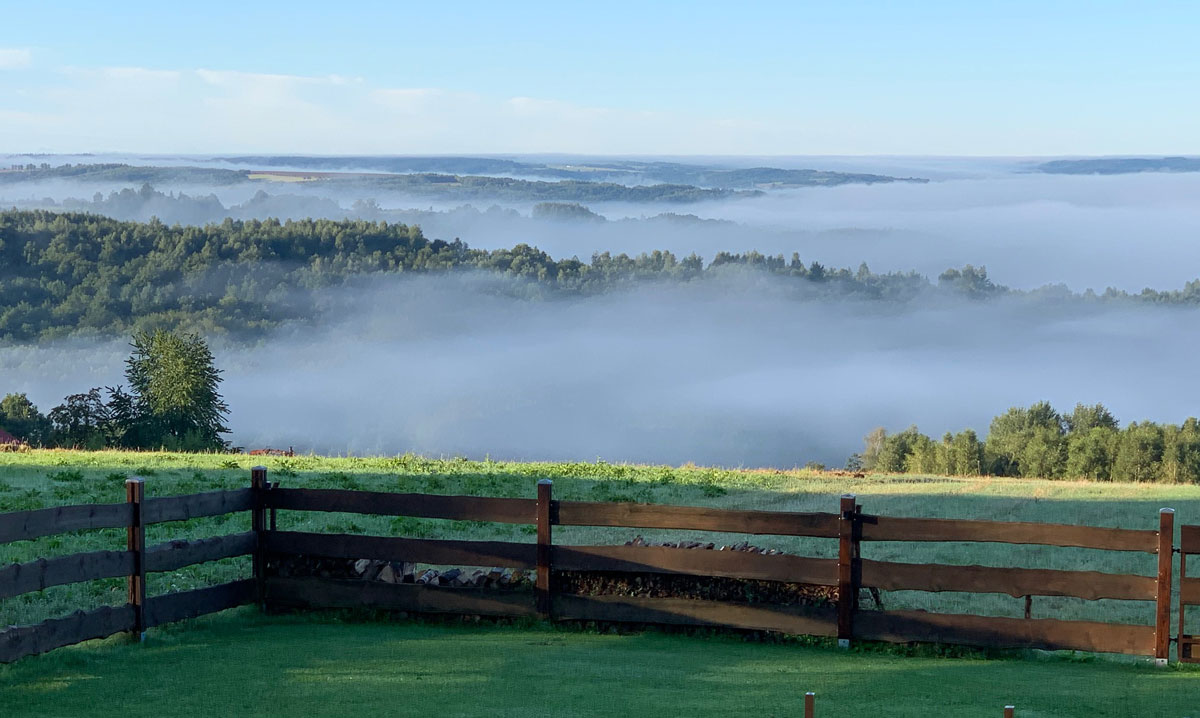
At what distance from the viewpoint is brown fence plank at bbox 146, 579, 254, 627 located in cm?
1059

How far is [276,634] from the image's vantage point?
10859 millimetres

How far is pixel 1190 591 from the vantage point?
10148mm

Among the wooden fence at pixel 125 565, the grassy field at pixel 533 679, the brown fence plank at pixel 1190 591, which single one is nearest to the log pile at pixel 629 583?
the grassy field at pixel 533 679

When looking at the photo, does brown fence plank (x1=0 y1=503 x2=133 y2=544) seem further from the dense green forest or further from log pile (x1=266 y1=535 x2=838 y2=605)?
the dense green forest

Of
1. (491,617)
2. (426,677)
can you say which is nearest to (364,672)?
(426,677)

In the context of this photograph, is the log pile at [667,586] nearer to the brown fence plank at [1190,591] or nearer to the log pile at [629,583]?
the log pile at [629,583]

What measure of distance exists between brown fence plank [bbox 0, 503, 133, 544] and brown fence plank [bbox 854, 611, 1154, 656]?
648 centimetres

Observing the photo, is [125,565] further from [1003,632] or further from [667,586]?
[1003,632]

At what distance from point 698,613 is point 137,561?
493 centimetres

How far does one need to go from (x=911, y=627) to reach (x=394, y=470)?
18.5m

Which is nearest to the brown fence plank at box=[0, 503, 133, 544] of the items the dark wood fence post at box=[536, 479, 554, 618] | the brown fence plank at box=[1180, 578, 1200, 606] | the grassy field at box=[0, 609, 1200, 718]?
the grassy field at box=[0, 609, 1200, 718]

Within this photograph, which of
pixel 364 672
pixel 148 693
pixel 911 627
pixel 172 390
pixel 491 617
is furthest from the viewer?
pixel 172 390

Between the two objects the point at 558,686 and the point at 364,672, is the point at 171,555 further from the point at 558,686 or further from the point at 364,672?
the point at 558,686

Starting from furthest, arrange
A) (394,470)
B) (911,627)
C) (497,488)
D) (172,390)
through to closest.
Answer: (172,390), (394,470), (497,488), (911,627)
